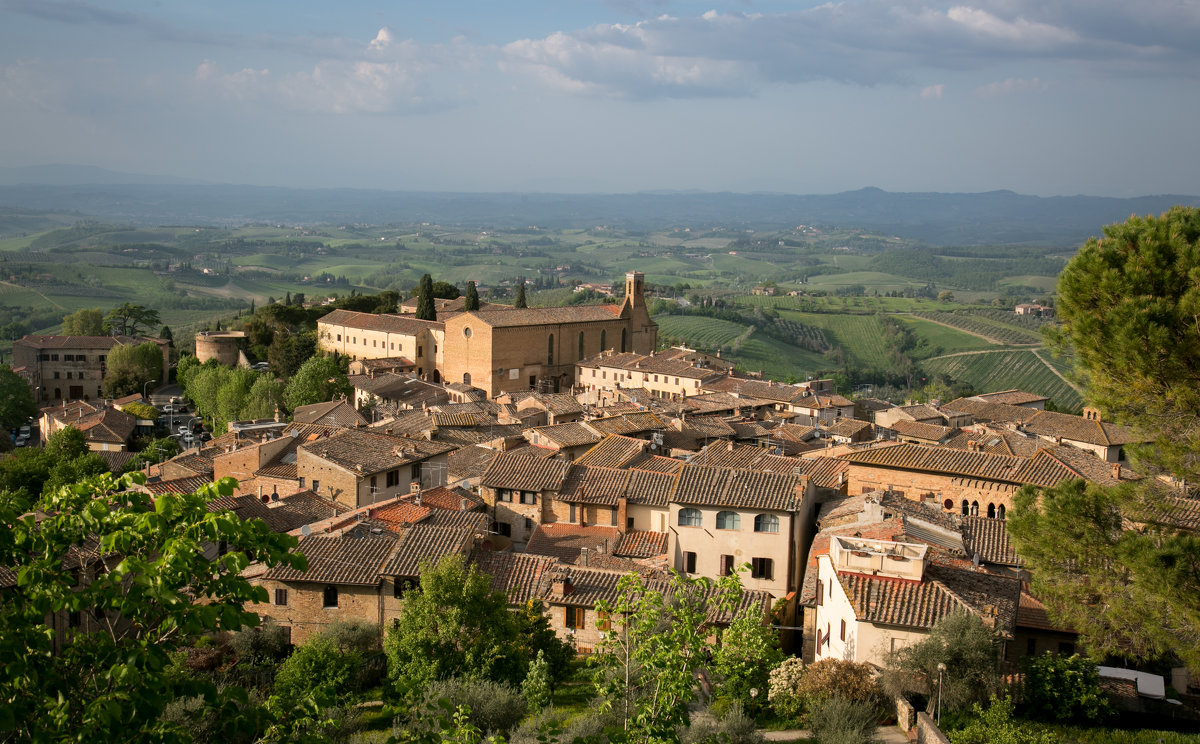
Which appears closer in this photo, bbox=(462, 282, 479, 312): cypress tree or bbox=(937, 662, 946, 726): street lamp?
bbox=(937, 662, 946, 726): street lamp

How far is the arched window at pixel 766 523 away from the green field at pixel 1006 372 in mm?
63497

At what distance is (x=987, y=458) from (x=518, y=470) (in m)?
11.6

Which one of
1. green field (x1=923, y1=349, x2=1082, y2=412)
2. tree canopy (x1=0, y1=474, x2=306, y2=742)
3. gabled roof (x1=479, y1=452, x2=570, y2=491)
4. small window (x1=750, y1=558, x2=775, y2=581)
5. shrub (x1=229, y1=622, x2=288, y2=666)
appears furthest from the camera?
green field (x1=923, y1=349, x2=1082, y2=412)

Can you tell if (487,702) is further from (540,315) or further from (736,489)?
(540,315)

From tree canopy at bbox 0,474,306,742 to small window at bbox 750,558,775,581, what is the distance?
49.1ft

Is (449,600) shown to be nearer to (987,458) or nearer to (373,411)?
(987,458)

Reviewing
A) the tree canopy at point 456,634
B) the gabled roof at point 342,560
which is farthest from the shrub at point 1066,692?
the gabled roof at point 342,560

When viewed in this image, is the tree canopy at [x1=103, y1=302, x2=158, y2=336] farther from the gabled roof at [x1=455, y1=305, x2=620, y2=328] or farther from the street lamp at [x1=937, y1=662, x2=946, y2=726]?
the street lamp at [x1=937, y1=662, x2=946, y2=726]

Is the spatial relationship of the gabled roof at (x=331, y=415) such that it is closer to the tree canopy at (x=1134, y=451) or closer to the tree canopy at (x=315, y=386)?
the tree canopy at (x=315, y=386)

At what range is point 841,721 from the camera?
1332 centimetres

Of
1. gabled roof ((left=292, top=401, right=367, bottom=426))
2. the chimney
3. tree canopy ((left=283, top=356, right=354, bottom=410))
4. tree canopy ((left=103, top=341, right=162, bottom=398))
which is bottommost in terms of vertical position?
tree canopy ((left=103, top=341, right=162, bottom=398))

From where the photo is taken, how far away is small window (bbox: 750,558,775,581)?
2069 cm

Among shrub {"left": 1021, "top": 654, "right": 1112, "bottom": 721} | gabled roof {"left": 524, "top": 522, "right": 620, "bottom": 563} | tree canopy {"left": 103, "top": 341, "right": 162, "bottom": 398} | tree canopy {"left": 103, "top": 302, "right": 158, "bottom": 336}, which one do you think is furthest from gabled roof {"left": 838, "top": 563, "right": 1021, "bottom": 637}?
tree canopy {"left": 103, "top": 302, "right": 158, "bottom": 336}

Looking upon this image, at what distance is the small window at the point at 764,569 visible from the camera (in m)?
20.7
